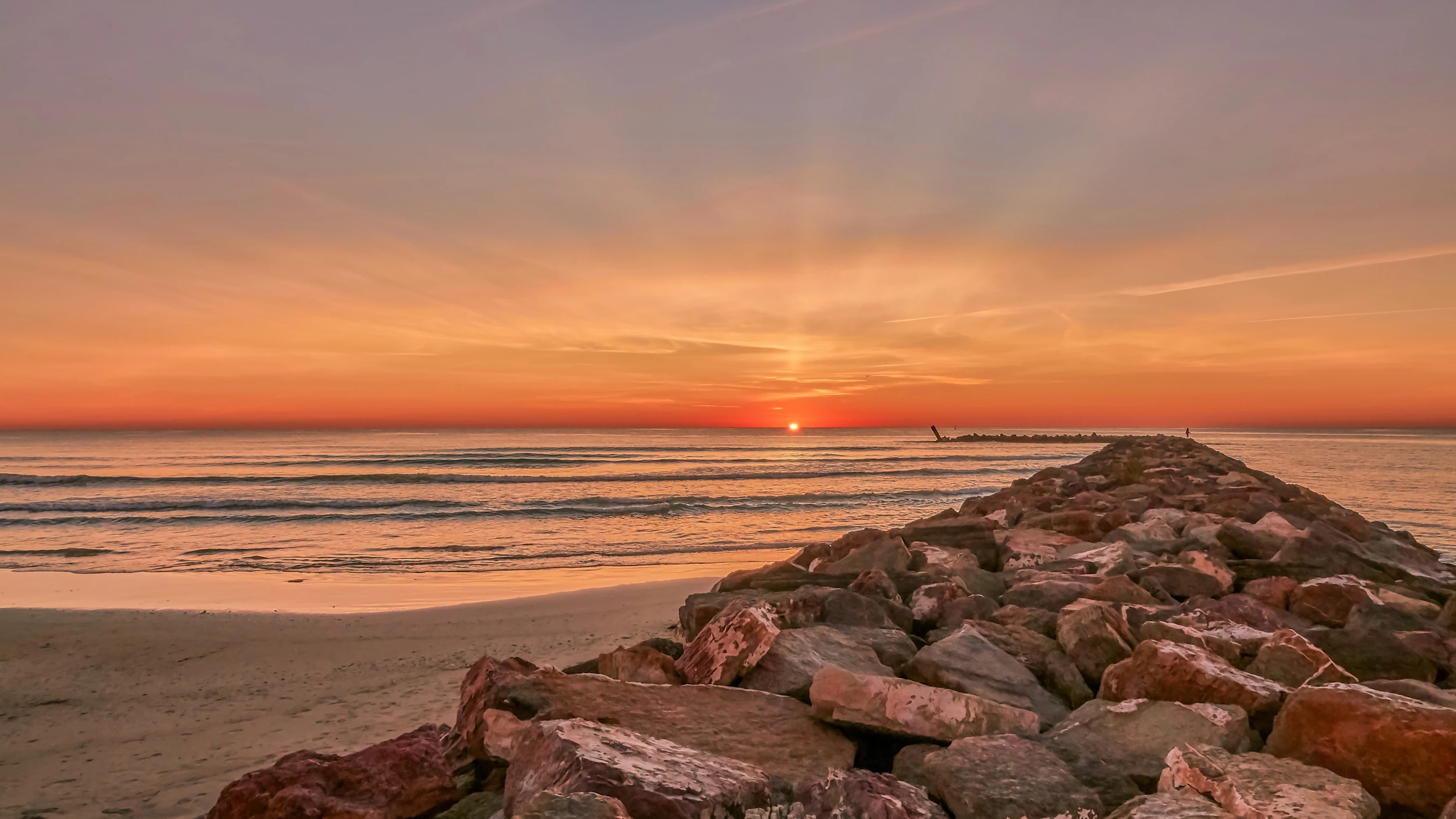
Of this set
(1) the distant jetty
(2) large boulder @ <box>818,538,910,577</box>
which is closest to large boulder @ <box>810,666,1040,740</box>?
(2) large boulder @ <box>818,538,910,577</box>

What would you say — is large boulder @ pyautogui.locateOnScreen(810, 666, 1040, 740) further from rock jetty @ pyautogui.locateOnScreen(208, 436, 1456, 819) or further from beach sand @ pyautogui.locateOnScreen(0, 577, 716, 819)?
beach sand @ pyautogui.locateOnScreen(0, 577, 716, 819)

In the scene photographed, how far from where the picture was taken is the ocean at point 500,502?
1465cm

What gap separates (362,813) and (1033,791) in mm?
2281

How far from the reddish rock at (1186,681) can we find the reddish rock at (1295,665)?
24cm

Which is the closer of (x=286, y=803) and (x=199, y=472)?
(x=286, y=803)

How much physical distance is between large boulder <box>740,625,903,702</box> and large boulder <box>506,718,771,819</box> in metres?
0.70

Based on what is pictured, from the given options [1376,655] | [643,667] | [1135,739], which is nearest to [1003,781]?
[1135,739]

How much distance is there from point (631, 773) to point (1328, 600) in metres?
4.73

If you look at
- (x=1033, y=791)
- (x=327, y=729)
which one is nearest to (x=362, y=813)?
(x=1033, y=791)

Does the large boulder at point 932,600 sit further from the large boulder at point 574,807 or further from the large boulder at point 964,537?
the large boulder at point 574,807

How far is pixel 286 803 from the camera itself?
253 centimetres

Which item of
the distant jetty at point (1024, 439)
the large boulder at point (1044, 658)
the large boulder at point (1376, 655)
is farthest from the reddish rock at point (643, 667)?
the distant jetty at point (1024, 439)

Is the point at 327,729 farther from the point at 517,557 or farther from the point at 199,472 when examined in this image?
the point at 199,472

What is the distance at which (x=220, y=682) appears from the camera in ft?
20.9
